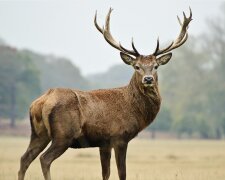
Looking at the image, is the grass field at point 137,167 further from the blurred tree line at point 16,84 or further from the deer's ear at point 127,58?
the blurred tree line at point 16,84

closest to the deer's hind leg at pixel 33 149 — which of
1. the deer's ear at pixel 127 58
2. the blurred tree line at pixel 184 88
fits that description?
the deer's ear at pixel 127 58

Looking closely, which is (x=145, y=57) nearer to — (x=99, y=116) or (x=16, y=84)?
(x=99, y=116)

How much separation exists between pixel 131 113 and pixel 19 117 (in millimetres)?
65252

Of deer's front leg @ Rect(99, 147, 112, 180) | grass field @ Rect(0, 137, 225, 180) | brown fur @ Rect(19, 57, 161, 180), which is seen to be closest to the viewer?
brown fur @ Rect(19, 57, 161, 180)

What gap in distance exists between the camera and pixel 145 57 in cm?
1427

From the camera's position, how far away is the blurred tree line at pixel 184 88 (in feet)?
257

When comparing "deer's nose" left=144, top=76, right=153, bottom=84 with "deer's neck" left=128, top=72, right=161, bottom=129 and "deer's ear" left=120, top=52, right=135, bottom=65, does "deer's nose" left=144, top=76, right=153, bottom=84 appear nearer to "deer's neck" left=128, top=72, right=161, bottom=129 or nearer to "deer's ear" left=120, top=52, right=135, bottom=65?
"deer's neck" left=128, top=72, right=161, bottom=129

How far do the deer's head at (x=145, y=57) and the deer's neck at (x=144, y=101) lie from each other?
0.26 metres

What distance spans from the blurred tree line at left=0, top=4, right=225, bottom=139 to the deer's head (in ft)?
204

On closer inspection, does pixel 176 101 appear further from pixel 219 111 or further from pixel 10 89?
pixel 10 89

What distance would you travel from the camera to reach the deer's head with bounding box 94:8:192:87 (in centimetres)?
1400

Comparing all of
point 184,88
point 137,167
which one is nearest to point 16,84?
point 184,88

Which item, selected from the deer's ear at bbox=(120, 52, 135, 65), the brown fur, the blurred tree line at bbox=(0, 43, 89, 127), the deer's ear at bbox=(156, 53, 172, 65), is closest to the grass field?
the brown fur

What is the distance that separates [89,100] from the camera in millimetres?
13898
